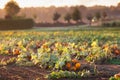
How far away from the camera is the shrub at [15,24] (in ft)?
161

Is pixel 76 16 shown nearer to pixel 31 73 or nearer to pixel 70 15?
pixel 70 15

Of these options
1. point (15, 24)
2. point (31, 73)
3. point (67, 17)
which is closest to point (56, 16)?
point (67, 17)

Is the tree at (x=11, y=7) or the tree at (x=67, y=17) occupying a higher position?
the tree at (x=11, y=7)

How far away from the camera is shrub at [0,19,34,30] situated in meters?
49.1

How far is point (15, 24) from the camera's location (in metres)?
49.9

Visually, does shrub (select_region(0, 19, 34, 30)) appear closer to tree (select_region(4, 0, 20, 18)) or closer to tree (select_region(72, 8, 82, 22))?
tree (select_region(72, 8, 82, 22))

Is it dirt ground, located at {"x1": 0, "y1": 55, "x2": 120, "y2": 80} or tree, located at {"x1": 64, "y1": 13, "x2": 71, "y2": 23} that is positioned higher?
dirt ground, located at {"x1": 0, "y1": 55, "x2": 120, "y2": 80}

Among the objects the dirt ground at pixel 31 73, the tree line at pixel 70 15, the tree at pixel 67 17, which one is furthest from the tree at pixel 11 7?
the dirt ground at pixel 31 73

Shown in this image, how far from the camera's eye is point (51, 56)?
384 inches

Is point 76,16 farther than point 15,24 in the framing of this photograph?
Yes

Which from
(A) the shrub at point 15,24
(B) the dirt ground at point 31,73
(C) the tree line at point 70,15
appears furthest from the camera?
(C) the tree line at point 70,15

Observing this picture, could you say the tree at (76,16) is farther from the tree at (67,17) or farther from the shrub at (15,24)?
the shrub at (15,24)

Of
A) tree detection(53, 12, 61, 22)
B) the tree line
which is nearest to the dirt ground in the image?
the tree line

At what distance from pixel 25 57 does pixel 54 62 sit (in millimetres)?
1741
